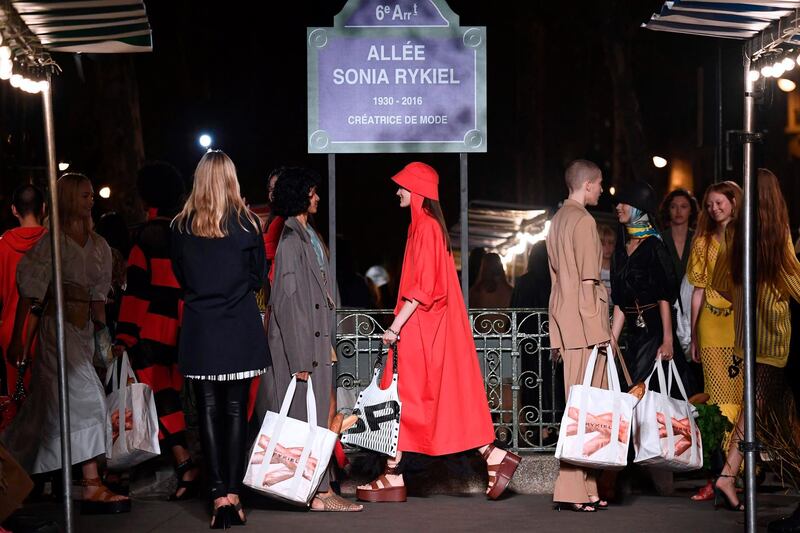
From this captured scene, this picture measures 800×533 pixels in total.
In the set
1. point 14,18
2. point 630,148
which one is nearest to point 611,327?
point 14,18

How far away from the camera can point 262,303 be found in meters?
10.8

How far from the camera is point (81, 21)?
7281mm

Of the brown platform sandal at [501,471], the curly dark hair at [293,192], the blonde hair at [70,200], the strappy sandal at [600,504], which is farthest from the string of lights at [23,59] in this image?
the strappy sandal at [600,504]

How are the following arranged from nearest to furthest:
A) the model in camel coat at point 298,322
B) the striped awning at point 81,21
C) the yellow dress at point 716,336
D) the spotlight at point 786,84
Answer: the striped awning at point 81,21
the model in camel coat at point 298,322
the yellow dress at point 716,336
the spotlight at point 786,84

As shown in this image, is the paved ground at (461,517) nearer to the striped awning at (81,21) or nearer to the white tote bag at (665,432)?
the white tote bag at (665,432)

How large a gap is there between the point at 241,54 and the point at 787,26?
44168 millimetres

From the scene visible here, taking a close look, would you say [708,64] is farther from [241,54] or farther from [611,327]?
[611,327]

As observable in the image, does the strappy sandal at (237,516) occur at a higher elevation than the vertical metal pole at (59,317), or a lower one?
lower

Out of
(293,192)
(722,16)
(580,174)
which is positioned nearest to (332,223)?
(293,192)

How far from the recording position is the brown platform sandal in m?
9.12

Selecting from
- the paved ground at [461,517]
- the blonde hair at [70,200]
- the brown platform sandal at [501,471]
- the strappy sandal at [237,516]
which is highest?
the blonde hair at [70,200]

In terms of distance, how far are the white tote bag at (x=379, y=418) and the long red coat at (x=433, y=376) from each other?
10cm

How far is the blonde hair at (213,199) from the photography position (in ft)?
27.0

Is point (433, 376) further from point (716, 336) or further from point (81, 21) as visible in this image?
point (81, 21)
